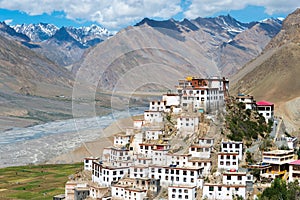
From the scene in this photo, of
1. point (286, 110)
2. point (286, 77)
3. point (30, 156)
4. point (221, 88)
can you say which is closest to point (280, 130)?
point (221, 88)

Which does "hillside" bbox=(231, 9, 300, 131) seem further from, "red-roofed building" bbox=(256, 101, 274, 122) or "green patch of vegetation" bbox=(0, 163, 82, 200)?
"red-roofed building" bbox=(256, 101, 274, 122)

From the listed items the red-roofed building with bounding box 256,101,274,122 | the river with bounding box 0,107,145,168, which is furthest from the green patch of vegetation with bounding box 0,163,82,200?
the red-roofed building with bounding box 256,101,274,122

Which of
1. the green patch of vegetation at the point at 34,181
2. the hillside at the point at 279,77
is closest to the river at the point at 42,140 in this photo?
the green patch of vegetation at the point at 34,181

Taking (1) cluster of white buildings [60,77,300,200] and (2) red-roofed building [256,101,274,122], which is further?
(2) red-roofed building [256,101,274,122]

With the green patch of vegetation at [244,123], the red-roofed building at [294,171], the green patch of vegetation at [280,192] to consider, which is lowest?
the green patch of vegetation at [280,192]

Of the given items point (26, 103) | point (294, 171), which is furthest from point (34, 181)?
point (26, 103)

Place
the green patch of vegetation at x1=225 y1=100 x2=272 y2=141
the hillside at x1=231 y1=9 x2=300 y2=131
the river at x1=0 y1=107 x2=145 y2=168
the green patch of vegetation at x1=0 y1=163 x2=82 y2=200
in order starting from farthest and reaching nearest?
the hillside at x1=231 y1=9 x2=300 y2=131 < the river at x1=0 y1=107 x2=145 y2=168 < the green patch of vegetation at x1=0 y1=163 x2=82 y2=200 < the green patch of vegetation at x1=225 y1=100 x2=272 y2=141

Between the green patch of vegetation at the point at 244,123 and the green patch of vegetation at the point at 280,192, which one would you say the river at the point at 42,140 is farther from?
the green patch of vegetation at the point at 280,192
